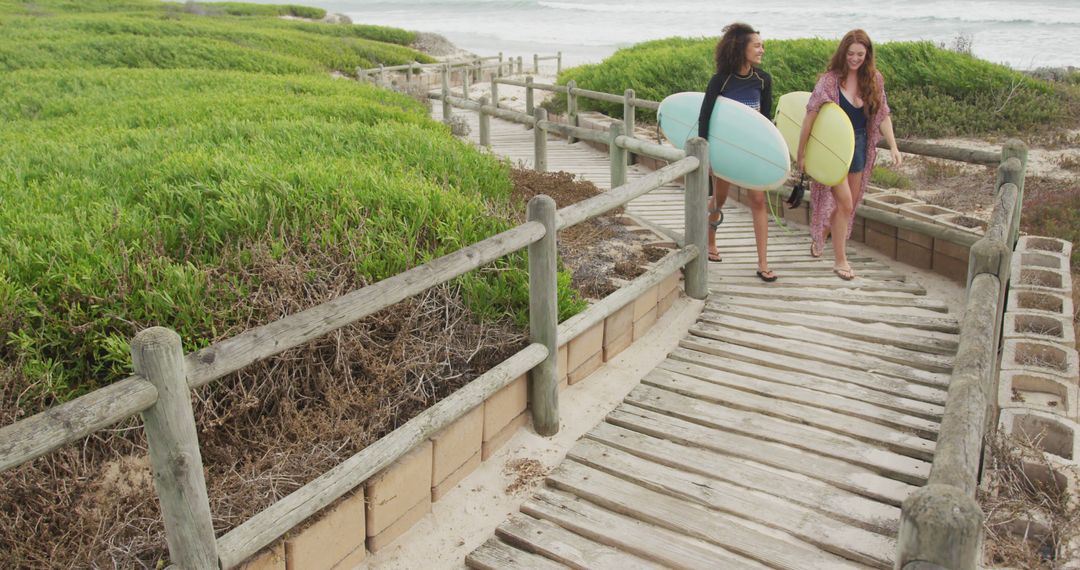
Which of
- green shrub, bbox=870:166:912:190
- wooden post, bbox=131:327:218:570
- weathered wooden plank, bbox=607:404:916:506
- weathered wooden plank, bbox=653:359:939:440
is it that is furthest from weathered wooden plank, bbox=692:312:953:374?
green shrub, bbox=870:166:912:190

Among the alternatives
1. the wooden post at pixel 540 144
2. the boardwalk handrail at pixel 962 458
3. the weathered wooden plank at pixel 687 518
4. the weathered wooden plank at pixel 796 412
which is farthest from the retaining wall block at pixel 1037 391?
the wooden post at pixel 540 144

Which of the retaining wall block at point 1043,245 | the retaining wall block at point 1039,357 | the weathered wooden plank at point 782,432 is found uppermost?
the retaining wall block at point 1043,245

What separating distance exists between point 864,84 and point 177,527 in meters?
4.87

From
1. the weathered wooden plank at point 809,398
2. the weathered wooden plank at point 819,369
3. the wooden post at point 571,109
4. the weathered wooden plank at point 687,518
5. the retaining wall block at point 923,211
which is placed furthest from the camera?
the wooden post at point 571,109

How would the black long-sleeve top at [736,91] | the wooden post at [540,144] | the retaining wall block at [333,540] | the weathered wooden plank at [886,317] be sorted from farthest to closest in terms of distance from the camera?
the wooden post at [540,144] < the black long-sleeve top at [736,91] < the weathered wooden plank at [886,317] < the retaining wall block at [333,540]

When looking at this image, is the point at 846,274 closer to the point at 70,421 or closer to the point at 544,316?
the point at 544,316

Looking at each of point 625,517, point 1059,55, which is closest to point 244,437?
point 625,517

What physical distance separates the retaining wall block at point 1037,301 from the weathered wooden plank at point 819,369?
0.96 m

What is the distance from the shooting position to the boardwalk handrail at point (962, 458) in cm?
178

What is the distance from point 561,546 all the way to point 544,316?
1.09 meters

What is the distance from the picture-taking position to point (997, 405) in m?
4.16

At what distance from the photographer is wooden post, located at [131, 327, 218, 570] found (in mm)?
2416

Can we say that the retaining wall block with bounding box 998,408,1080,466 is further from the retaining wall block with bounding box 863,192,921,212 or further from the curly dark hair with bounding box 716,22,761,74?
the retaining wall block with bounding box 863,192,921,212

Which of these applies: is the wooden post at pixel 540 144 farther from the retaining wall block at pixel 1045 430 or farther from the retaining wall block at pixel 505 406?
the retaining wall block at pixel 1045 430
